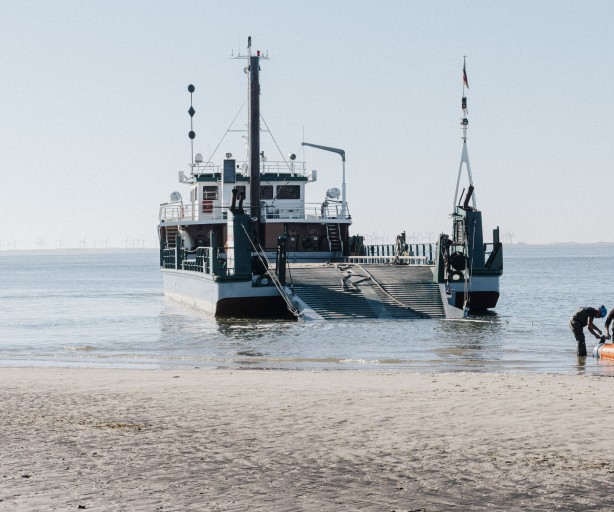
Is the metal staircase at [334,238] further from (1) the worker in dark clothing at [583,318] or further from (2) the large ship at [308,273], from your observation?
(1) the worker in dark clothing at [583,318]

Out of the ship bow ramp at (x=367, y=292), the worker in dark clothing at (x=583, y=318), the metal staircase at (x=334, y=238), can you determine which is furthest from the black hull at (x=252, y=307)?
the worker in dark clothing at (x=583, y=318)

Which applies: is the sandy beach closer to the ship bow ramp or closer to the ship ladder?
the ship bow ramp

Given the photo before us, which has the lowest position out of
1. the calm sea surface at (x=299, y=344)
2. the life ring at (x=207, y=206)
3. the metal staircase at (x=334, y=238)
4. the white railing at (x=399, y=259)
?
the calm sea surface at (x=299, y=344)

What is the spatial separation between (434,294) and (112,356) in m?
11.7

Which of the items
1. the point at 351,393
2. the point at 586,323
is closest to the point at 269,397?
the point at 351,393

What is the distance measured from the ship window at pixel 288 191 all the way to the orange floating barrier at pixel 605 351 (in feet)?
80.6

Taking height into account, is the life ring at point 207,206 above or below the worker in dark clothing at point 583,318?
above

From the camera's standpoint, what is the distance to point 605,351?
19.0m

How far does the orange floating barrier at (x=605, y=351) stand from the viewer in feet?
61.6

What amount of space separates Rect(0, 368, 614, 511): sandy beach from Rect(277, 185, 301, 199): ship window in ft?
91.0

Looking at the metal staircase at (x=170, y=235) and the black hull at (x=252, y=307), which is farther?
the metal staircase at (x=170, y=235)

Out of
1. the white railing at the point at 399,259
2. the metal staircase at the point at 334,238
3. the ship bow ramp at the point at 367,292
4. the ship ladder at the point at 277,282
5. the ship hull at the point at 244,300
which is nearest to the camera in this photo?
the ship bow ramp at the point at 367,292

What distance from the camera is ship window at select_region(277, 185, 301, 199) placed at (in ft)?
139

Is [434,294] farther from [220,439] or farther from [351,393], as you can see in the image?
[220,439]
